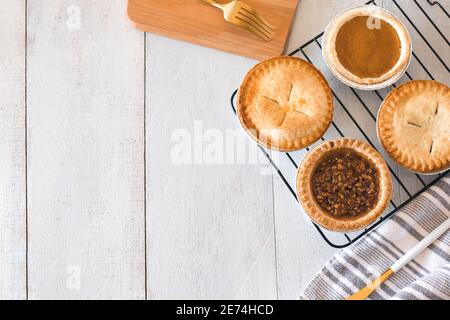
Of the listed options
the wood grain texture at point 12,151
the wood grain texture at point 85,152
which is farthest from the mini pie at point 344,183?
the wood grain texture at point 12,151

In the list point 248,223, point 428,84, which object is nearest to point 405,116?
point 428,84

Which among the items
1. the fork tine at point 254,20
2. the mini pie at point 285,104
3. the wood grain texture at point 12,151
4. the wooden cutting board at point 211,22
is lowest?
the wood grain texture at point 12,151

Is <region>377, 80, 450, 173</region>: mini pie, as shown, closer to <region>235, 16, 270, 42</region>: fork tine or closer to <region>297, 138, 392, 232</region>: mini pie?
<region>297, 138, 392, 232</region>: mini pie

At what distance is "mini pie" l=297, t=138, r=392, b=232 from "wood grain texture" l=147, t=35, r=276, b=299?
6.3 inches

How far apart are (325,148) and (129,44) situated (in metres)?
0.60

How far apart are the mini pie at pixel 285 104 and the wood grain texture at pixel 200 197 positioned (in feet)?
0.39

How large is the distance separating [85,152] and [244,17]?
54 cm

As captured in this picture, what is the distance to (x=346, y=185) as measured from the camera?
5.21 feet

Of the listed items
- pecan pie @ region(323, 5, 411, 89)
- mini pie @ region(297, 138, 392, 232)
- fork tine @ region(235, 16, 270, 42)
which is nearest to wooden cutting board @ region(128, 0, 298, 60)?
fork tine @ region(235, 16, 270, 42)

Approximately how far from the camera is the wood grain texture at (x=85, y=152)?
1.71 meters

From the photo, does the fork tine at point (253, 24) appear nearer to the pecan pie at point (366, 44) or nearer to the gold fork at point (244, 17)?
the gold fork at point (244, 17)

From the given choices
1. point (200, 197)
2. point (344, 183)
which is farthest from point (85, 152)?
point (344, 183)

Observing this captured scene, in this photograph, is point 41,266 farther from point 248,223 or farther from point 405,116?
point 405,116

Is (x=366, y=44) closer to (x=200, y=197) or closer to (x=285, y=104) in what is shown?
(x=285, y=104)
